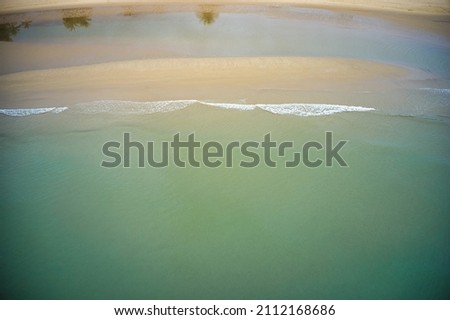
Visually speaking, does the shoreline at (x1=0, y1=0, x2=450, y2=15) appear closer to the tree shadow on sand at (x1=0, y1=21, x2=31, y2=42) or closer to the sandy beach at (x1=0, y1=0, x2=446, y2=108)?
the tree shadow on sand at (x1=0, y1=21, x2=31, y2=42)

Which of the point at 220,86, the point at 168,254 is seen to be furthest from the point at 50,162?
the point at 220,86

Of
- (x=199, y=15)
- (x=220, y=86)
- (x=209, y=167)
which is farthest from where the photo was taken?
(x=199, y=15)

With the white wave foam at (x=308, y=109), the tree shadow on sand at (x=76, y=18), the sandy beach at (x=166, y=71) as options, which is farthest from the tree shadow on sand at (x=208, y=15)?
the white wave foam at (x=308, y=109)

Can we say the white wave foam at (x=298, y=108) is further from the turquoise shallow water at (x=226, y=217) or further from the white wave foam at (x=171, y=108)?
the turquoise shallow water at (x=226, y=217)

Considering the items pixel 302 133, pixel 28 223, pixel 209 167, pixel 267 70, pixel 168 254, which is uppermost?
pixel 267 70
